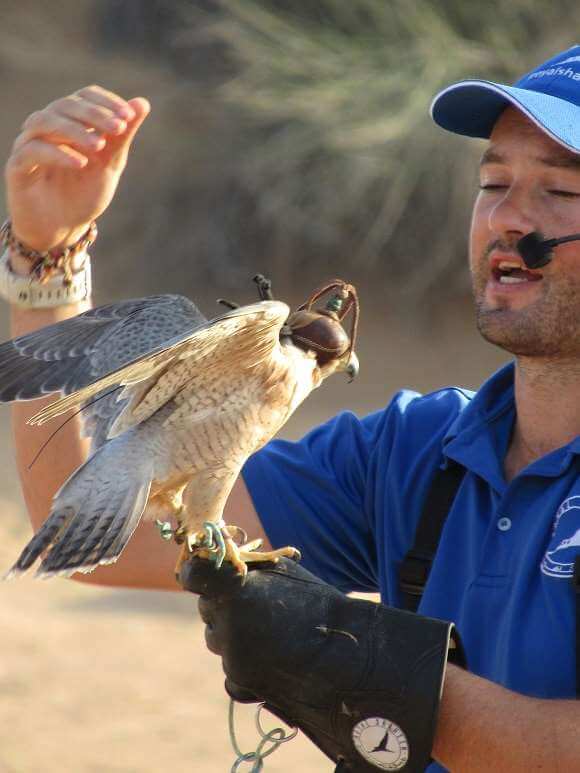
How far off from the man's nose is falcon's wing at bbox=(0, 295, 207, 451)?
2.00ft

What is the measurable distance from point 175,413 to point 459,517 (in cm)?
60

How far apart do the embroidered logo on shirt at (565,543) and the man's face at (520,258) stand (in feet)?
1.06

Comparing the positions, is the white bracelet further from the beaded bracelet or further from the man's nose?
the man's nose

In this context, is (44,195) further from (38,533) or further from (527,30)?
(527,30)

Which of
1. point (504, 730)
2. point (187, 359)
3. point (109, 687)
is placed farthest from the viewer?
point (109, 687)

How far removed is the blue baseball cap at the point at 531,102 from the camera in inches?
88.6

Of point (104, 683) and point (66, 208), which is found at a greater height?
point (66, 208)

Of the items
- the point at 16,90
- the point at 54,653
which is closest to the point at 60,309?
the point at 54,653

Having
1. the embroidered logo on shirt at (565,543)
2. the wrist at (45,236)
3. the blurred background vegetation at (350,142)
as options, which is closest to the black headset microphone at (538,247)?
the embroidered logo on shirt at (565,543)

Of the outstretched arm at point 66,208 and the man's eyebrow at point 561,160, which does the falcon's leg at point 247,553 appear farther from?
the man's eyebrow at point 561,160

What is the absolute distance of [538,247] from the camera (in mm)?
2244

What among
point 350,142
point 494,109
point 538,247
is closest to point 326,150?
point 350,142

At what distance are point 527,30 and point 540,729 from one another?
30.4ft

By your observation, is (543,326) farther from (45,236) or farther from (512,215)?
(45,236)
